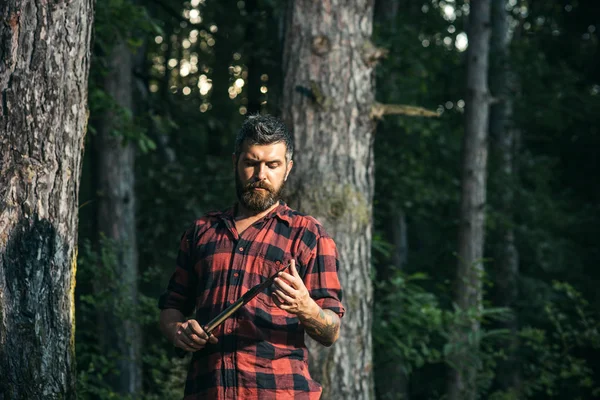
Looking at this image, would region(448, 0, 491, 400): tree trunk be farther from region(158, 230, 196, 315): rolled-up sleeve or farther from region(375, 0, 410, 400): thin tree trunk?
region(158, 230, 196, 315): rolled-up sleeve

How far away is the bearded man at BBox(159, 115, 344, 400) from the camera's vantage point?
378 cm

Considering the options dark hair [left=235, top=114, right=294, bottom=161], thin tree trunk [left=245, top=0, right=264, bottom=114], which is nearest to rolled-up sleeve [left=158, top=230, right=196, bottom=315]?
dark hair [left=235, top=114, right=294, bottom=161]

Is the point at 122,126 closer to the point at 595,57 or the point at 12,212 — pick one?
the point at 12,212

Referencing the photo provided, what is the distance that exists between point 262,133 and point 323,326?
93 centimetres

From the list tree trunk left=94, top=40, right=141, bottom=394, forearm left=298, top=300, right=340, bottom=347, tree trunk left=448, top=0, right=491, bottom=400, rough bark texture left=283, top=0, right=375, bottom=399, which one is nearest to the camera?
forearm left=298, top=300, right=340, bottom=347

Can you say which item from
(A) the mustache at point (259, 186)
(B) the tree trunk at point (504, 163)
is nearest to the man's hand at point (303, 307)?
(A) the mustache at point (259, 186)

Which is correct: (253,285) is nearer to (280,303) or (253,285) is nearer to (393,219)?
(280,303)

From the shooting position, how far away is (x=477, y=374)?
10031 mm

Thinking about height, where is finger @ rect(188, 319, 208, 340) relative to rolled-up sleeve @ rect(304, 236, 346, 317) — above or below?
below

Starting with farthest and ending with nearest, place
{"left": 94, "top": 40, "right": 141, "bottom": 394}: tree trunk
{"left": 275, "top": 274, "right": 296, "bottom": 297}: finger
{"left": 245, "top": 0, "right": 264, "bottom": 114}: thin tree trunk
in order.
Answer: {"left": 245, "top": 0, "right": 264, "bottom": 114}: thin tree trunk < {"left": 94, "top": 40, "right": 141, "bottom": 394}: tree trunk < {"left": 275, "top": 274, "right": 296, "bottom": 297}: finger

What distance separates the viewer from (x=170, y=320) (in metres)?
4.02

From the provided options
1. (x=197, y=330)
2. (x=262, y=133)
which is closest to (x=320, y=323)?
(x=197, y=330)

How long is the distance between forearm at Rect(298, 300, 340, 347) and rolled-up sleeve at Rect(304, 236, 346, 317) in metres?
0.07

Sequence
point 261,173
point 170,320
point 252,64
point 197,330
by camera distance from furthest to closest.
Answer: point 252,64
point 170,320
point 261,173
point 197,330
